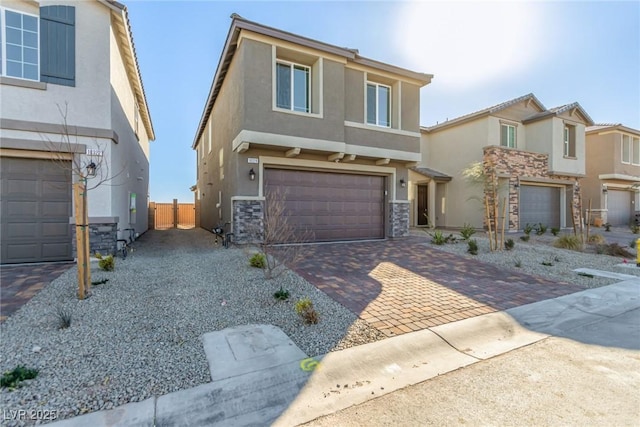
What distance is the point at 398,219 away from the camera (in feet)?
39.5

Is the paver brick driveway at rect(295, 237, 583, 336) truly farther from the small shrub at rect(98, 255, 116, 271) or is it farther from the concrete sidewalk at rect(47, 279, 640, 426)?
the small shrub at rect(98, 255, 116, 271)

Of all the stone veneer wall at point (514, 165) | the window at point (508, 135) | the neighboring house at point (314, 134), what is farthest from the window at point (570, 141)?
the neighboring house at point (314, 134)

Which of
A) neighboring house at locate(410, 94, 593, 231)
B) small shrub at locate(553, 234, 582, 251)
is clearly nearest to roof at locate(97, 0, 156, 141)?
neighboring house at locate(410, 94, 593, 231)

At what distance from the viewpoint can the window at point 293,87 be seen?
9703 millimetres

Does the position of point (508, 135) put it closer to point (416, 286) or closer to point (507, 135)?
point (507, 135)

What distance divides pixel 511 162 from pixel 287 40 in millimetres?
13385

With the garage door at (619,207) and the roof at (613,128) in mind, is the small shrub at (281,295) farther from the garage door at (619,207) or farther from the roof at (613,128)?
the garage door at (619,207)

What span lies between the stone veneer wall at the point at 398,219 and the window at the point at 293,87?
5163mm

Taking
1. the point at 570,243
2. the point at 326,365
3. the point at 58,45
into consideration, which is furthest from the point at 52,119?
the point at 570,243

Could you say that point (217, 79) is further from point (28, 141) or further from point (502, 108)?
point (502, 108)

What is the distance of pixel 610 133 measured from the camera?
20797mm

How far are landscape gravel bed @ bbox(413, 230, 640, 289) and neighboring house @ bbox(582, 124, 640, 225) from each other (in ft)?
45.0

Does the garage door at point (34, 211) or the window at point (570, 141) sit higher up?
the window at point (570, 141)

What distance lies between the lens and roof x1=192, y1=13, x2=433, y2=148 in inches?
342
